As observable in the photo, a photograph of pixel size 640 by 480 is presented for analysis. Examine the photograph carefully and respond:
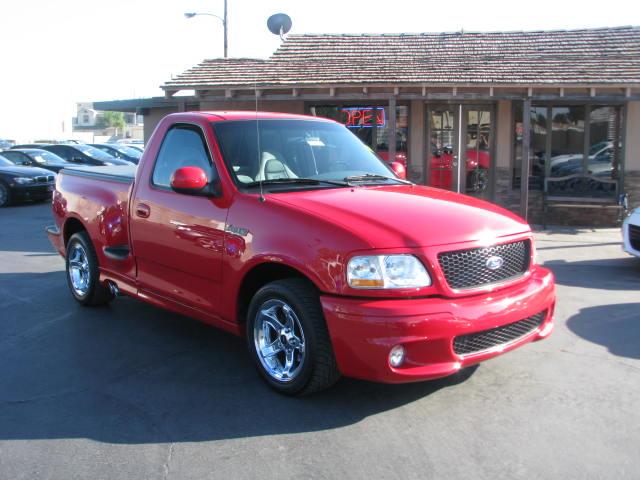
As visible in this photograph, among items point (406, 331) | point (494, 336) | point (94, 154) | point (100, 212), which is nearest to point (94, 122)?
point (94, 154)

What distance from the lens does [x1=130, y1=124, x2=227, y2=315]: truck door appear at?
4695mm

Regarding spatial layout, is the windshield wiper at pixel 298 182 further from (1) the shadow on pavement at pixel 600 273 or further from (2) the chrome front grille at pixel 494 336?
(1) the shadow on pavement at pixel 600 273

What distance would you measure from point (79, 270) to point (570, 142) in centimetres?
1181

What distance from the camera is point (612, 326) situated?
6.04 metres

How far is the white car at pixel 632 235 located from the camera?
8.70 metres

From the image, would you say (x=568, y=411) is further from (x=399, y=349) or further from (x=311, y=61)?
(x=311, y=61)

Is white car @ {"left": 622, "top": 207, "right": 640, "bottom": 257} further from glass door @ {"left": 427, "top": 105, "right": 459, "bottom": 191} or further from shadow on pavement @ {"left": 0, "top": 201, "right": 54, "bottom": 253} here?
shadow on pavement @ {"left": 0, "top": 201, "right": 54, "bottom": 253}

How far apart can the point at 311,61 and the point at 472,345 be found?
490 inches

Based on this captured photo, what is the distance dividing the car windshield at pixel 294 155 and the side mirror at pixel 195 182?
0.18 metres

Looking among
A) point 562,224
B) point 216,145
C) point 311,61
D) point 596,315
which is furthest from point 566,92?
point 216,145

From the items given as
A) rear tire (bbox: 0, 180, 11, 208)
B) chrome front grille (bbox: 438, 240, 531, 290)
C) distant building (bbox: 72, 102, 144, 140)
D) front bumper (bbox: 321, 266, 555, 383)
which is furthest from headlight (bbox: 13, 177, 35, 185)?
distant building (bbox: 72, 102, 144, 140)

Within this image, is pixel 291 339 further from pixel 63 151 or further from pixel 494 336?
pixel 63 151

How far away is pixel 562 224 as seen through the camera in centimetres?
1393

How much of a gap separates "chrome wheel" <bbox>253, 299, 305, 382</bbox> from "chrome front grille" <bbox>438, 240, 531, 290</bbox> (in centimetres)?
98
